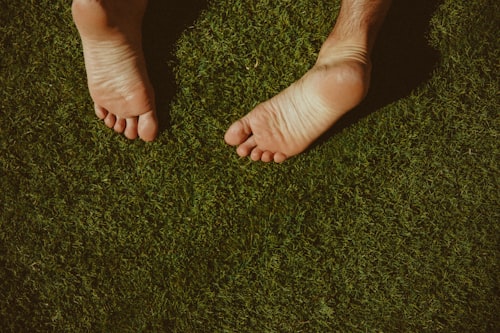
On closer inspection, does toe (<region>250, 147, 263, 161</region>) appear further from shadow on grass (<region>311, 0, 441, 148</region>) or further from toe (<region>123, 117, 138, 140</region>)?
Answer: toe (<region>123, 117, 138, 140</region>)

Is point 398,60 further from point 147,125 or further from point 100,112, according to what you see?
point 100,112

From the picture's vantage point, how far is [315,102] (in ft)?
5.42

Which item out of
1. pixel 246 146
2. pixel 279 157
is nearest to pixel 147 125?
pixel 246 146

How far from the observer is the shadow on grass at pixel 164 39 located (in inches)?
74.9

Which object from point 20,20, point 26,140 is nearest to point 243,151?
point 26,140

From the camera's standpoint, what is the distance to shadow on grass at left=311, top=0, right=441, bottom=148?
190 cm

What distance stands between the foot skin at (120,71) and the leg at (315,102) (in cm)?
39

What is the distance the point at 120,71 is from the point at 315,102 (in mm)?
787

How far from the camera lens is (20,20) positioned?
1.87m

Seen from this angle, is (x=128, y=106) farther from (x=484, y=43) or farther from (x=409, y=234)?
(x=484, y=43)

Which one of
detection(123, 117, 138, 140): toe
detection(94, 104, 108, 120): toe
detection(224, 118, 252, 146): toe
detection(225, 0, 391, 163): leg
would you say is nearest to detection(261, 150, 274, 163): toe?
detection(225, 0, 391, 163): leg

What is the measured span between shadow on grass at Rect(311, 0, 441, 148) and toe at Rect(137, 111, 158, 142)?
716mm

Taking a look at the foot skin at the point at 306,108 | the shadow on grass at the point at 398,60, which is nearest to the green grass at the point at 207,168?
the shadow on grass at the point at 398,60

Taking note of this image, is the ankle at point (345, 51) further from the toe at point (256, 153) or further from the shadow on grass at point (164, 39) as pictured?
the shadow on grass at point (164, 39)
